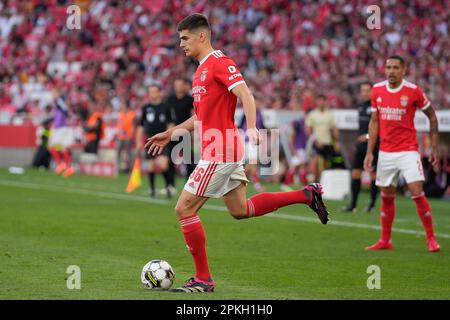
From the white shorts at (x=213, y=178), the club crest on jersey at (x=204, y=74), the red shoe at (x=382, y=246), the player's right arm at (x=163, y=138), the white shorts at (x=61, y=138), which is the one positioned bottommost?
the red shoe at (x=382, y=246)

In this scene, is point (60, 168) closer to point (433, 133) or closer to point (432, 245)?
point (433, 133)

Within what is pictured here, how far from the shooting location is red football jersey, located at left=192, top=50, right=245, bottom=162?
30.2ft

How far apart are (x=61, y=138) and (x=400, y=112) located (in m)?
19.2

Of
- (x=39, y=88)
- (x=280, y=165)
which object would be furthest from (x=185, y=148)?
(x=39, y=88)

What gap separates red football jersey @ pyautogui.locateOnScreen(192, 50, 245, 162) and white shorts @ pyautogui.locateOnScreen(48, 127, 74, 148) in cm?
2207

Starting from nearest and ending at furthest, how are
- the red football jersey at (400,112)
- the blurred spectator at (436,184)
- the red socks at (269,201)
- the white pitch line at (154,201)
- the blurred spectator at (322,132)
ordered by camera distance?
the red socks at (269,201), the red football jersey at (400,112), the white pitch line at (154,201), the blurred spectator at (436,184), the blurred spectator at (322,132)

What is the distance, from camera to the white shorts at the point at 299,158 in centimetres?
2584

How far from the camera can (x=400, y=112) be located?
1302 cm

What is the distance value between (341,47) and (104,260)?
20430mm

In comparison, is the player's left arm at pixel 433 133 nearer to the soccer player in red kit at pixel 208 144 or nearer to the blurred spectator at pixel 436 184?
the soccer player in red kit at pixel 208 144

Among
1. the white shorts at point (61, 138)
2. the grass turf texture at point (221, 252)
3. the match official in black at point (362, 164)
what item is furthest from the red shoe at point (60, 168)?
the match official in black at point (362, 164)

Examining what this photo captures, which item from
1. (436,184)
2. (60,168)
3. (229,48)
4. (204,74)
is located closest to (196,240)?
(204,74)

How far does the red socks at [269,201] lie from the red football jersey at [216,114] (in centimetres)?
53
